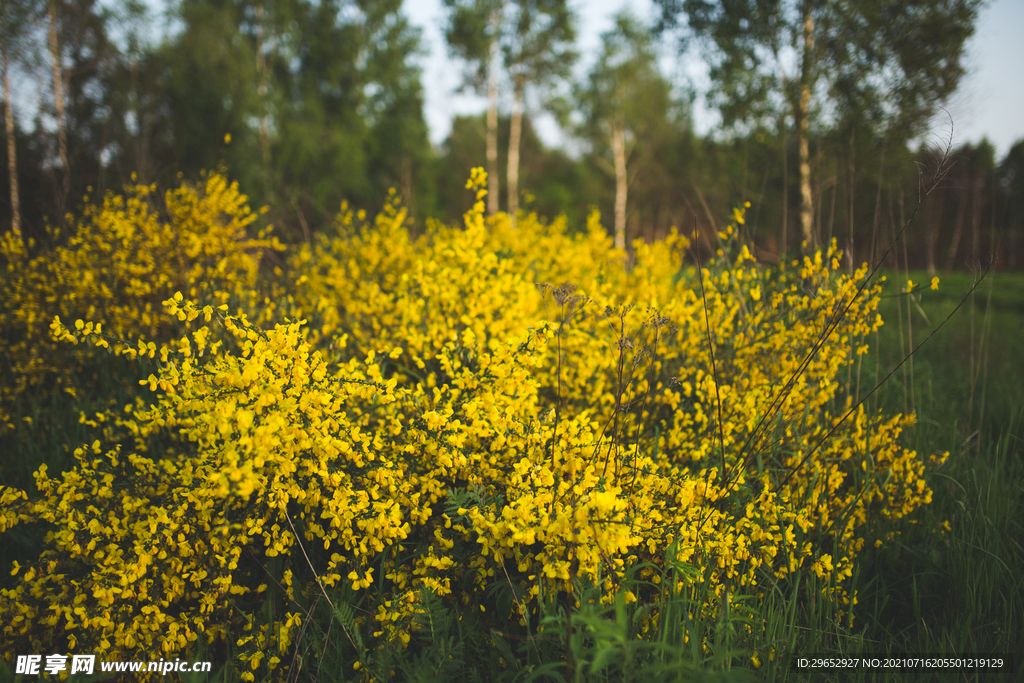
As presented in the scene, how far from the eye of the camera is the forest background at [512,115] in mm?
4758

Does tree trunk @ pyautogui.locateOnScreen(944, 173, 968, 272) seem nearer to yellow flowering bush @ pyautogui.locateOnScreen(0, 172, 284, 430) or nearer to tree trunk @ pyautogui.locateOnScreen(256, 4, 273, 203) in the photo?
yellow flowering bush @ pyautogui.locateOnScreen(0, 172, 284, 430)

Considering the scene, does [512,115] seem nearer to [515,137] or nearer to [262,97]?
[515,137]

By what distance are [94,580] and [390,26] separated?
1930cm

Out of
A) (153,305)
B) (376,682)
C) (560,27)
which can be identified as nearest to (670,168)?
(560,27)

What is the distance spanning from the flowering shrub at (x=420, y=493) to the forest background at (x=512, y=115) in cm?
87

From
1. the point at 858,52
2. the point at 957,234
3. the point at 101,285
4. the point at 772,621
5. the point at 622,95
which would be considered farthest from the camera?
the point at 622,95

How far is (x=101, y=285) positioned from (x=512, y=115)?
1173cm

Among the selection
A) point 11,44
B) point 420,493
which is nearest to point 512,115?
point 11,44

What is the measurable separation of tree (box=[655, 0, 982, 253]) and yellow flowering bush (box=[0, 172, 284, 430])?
7.80m

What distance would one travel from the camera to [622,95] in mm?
16156

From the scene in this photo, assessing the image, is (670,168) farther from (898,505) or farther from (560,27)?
(898,505)

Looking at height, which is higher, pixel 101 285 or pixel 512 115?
pixel 512 115

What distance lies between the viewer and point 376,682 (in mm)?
1516

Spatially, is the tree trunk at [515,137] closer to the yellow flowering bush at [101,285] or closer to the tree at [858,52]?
the tree at [858,52]
